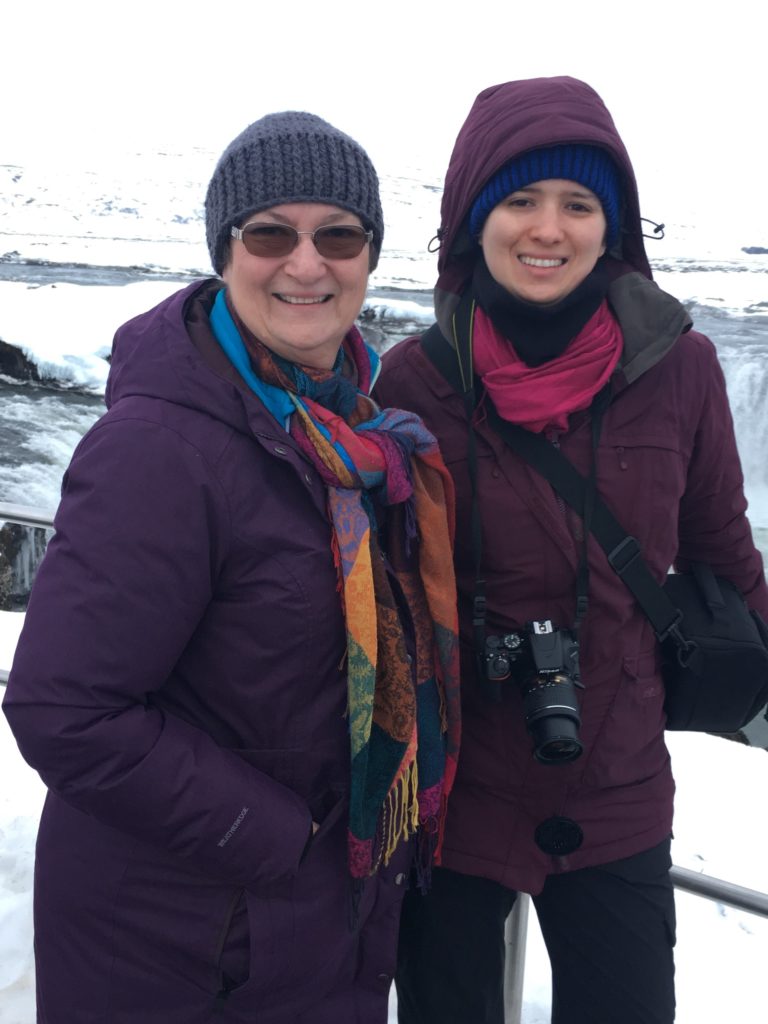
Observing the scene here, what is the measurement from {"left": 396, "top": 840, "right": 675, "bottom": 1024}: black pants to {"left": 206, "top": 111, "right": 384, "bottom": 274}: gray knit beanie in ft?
3.65

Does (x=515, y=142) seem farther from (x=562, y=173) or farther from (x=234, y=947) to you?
(x=234, y=947)

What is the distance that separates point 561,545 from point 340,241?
59 centimetres

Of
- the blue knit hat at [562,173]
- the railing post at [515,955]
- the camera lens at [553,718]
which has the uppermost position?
the blue knit hat at [562,173]

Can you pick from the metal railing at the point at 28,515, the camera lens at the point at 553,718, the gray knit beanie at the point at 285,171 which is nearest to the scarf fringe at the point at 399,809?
the camera lens at the point at 553,718

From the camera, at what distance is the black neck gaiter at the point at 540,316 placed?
1.51 meters

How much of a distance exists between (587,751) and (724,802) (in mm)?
1916

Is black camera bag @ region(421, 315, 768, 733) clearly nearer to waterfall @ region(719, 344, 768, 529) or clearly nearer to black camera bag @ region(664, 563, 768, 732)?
black camera bag @ region(664, 563, 768, 732)

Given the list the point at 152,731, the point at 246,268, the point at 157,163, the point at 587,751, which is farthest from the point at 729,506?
the point at 157,163

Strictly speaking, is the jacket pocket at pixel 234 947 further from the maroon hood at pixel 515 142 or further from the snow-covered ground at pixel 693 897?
the maroon hood at pixel 515 142

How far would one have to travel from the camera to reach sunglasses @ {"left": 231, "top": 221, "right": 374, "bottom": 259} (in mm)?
1242

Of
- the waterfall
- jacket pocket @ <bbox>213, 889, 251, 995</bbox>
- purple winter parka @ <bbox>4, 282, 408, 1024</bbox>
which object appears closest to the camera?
purple winter parka @ <bbox>4, 282, 408, 1024</bbox>

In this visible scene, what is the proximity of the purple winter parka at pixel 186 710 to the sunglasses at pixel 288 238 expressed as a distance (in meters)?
0.12

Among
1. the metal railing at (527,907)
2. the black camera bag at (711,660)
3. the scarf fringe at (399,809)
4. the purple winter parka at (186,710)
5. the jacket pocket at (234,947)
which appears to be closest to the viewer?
the purple winter parka at (186,710)

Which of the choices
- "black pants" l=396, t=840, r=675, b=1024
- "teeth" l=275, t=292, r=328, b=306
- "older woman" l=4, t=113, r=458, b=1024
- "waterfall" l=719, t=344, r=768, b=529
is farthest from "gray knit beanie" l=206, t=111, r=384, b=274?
"waterfall" l=719, t=344, r=768, b=529
